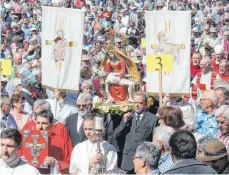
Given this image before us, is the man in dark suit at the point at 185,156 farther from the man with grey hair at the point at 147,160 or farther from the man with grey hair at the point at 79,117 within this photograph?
the man with grey hair at the point at 79,117

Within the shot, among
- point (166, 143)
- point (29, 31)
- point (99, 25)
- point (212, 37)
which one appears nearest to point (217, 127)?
point (166, 143)

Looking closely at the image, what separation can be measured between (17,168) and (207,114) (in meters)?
3.18

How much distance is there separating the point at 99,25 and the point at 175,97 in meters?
14.8

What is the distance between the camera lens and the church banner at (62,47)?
36.3 ft

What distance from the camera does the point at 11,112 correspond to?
10.1 m

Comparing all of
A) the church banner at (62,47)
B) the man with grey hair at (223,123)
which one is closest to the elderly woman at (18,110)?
the church banner at (62,47)

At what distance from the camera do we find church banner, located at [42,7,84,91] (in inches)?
436

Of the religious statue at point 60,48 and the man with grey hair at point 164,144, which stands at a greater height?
the religious statue at point 60,48

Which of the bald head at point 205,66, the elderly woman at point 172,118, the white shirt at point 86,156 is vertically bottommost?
the white shirt at point 86,156

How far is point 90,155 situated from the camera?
834cm

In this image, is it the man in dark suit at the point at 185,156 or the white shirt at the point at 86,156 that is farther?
the white shirt at the point at 86,156

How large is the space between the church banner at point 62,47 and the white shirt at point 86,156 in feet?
8.63

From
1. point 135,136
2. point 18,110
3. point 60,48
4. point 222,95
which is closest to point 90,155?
point 135,136

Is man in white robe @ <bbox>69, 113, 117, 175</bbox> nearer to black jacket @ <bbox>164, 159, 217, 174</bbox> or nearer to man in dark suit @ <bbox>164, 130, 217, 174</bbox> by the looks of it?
man in dark suit @ <bbox>164, 130, 217, 174</bbox>
